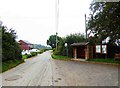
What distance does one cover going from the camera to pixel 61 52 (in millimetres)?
42562

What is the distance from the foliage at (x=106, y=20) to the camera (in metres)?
20.2

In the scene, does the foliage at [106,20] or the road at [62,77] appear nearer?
the road at [62,77]

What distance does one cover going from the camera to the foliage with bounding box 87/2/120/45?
66.1 feet

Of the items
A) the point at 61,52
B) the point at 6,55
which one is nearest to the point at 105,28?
the point at 6,55

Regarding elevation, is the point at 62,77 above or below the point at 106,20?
below

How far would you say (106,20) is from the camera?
21.0 m

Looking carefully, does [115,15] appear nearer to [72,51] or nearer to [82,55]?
[82,55]

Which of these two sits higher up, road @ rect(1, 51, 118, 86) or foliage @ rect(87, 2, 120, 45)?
foliage @ rect(87, 2, 120, 45)

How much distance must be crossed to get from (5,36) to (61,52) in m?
21.5

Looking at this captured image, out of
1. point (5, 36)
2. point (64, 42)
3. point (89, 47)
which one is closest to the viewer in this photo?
point (5, 36)

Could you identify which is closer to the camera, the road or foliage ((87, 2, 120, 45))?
the road

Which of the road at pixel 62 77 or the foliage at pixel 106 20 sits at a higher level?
the foliage at pixel 106 20

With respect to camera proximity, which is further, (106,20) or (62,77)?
(106,20)

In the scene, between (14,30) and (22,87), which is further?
(14,30)
